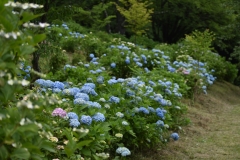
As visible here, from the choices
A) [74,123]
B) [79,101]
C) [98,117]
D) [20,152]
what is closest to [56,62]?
[79,101]

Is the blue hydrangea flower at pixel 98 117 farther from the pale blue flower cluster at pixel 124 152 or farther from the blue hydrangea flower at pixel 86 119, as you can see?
the pale blue flower cluster at pixel 124 152

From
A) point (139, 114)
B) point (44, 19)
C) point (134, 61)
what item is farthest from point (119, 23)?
point (139, 114)

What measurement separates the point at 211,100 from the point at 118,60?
3.78 metres

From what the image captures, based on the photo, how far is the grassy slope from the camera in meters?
5.32

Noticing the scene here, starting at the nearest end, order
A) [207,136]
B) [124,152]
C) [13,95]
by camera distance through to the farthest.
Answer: [13,95] → [124,152] → [207,136]

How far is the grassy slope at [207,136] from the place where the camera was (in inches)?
209

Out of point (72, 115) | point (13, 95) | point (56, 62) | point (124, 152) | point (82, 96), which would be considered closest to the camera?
point (13, 95)

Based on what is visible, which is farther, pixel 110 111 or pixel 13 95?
pixel 110 111

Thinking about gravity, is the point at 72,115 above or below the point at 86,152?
above

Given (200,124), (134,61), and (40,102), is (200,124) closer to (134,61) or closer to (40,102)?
(134,61)

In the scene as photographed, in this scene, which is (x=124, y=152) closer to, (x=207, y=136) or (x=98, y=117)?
(x=98, y=117)

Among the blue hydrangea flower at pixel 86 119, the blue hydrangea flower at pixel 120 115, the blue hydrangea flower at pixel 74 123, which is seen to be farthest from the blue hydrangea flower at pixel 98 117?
the blue hydrangea flower at pixel 120 115

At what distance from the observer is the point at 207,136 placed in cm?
661

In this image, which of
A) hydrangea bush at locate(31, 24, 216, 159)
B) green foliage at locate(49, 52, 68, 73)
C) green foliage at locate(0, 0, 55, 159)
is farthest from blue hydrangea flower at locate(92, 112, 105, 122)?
green foliage at locate(49, 52, 68, 73)
